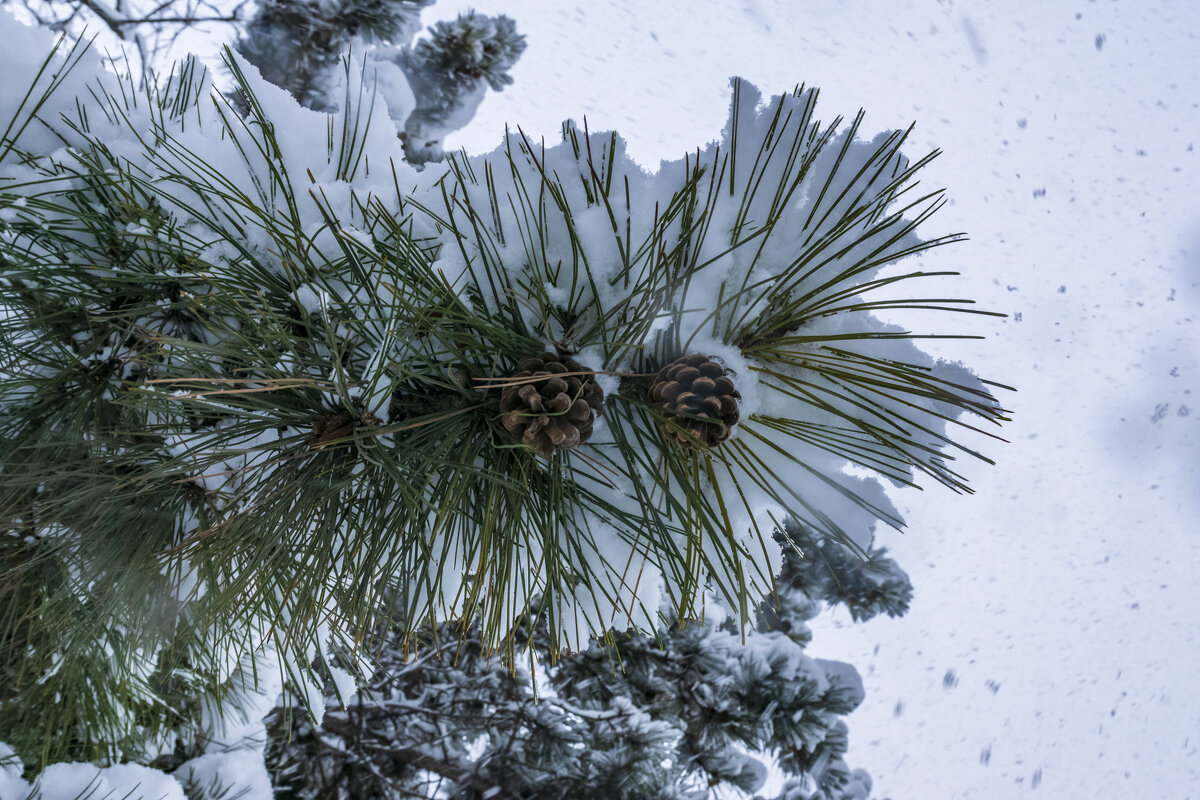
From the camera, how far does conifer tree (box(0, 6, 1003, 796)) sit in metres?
0.74

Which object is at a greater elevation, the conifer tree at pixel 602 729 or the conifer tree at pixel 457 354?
the conifer tree at pixel 457 354

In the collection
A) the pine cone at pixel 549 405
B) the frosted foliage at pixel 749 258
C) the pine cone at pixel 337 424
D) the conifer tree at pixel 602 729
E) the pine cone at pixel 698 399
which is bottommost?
the conifer tree at pixel 602 729

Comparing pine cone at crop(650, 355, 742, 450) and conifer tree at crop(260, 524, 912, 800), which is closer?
pine cone at crop(650, 355, 742, 450)

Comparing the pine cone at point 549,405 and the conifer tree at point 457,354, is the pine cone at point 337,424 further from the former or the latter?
the pine cone at point 549,405

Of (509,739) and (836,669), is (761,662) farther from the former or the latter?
(509,739)


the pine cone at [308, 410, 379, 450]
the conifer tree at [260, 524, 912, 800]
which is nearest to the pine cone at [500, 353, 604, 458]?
the pine cone at [308, 410, 379, 450]

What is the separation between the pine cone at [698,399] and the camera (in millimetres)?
706

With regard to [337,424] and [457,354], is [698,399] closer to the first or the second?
[457,354]

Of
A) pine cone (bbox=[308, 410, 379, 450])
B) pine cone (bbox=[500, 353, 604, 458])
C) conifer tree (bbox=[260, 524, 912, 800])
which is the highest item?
pine cone (bbox=[500, 353, 604, 458])

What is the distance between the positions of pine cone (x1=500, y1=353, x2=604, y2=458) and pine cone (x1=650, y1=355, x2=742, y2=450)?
8 centimetres

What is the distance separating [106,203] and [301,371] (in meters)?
0.36

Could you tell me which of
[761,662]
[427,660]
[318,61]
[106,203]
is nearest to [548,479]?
[106,203]

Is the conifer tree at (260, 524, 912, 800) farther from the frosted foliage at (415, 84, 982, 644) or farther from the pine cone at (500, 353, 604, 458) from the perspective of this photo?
the pine cone at (500, 353, 604, 458)

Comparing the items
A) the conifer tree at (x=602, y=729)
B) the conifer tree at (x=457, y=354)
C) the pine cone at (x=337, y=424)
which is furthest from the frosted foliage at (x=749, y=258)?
the conifer tree at (x=602, y=729)
